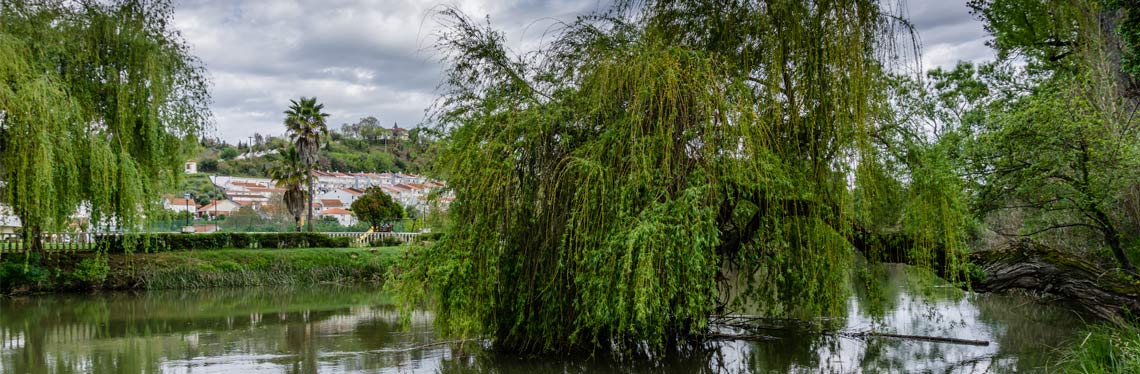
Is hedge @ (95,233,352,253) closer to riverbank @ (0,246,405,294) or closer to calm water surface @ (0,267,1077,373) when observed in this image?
riverbank @ (0,246,405,294)

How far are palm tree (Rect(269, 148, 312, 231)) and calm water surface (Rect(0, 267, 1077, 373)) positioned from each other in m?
19.4

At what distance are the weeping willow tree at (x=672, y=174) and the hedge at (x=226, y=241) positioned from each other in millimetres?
16078

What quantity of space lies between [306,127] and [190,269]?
554 inches

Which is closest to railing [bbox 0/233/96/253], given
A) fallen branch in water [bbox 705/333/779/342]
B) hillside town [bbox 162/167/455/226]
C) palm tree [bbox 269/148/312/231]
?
palm tree [bbox 269/148/312/231]

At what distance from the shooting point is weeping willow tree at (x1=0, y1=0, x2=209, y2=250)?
599 inches

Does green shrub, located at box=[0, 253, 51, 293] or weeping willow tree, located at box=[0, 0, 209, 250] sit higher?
weeping willow tree, located at box=[0, 0, 209, 250]

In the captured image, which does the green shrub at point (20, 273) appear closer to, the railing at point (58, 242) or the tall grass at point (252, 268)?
the railing at point (58, 242)

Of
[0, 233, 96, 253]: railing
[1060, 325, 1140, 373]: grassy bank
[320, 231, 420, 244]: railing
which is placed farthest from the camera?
[320, 231, 420, 244]: railing

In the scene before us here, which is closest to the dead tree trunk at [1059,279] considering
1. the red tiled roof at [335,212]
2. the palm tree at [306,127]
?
the palm tree at [306,127]

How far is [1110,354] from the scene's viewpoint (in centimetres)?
696

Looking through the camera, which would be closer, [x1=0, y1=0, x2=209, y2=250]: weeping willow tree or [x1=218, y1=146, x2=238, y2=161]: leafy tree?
[x1=0, y1=0, x2=209, y2=250]: weeping willow tree

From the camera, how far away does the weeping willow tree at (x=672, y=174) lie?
28.2ft

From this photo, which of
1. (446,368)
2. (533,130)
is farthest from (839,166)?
(446,368)

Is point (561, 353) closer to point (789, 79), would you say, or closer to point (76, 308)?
point (789, 79)
